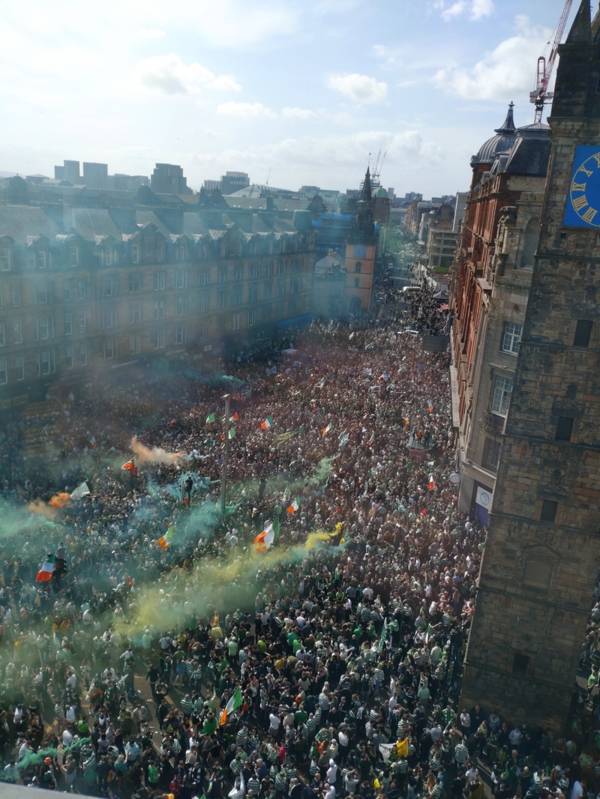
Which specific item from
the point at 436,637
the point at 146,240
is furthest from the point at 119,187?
the point at 436,637

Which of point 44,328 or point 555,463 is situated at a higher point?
point 555,463

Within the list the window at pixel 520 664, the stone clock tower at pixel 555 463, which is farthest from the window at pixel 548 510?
the window at pixel 520 664

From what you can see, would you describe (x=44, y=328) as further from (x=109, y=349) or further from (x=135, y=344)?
(x=135, y=344)

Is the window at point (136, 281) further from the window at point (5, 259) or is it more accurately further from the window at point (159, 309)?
the window at point (5, 259)

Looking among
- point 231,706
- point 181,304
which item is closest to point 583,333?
point 231,706

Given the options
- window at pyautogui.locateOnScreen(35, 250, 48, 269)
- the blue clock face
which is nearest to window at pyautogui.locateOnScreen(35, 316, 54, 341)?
window at pyautogui.locateOnScreen(35, 250, 48, 269)

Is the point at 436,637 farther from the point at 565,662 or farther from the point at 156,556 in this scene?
the point at 156,556
